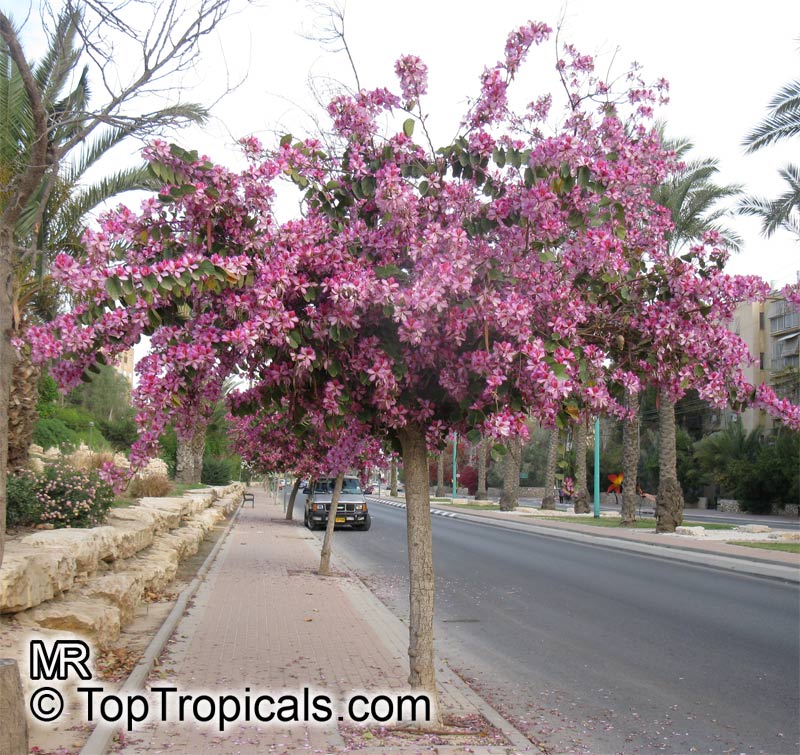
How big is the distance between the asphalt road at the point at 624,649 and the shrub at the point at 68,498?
14.3ft

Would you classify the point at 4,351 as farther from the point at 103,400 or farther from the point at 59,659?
the point at 103,400

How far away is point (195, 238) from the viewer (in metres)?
4.86

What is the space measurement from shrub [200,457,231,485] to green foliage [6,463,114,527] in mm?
36775

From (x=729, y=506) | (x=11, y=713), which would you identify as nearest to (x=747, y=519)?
(x=729, y=506)

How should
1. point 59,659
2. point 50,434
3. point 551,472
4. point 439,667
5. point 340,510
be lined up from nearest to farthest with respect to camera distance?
1. point 59,659
2. point 439,667
3. point 50,434
4. point 340,510
5. point 551,472

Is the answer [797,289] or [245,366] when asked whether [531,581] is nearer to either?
[797,289]

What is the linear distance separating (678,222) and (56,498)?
74.5ft

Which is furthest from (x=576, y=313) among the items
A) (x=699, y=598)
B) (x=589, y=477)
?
(x=589, y=477)

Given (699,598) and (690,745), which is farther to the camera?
(699,598)

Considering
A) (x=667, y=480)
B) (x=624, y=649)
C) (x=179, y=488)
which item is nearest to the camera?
(x=624, y=649)

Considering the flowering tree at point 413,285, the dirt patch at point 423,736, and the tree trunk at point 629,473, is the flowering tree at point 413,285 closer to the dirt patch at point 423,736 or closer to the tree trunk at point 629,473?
the dirt patch at point 423,736

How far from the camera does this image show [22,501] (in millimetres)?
9312

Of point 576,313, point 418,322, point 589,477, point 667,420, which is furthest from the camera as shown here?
Answer: point 589,477

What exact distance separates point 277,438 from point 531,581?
8218 mm
